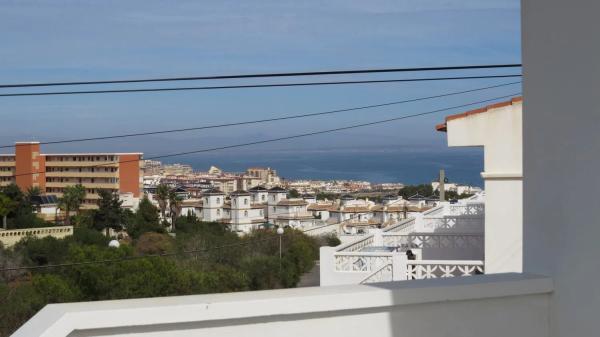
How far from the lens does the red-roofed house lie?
6.41 meters

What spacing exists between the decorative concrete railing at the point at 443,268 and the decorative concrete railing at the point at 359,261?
31 cm

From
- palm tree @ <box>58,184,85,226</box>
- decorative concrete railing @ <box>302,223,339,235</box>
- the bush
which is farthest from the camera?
palm tree @ <box>58,184,85,226</box>

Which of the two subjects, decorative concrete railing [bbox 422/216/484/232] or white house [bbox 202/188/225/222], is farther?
white house [bbox 202/188/225/222]

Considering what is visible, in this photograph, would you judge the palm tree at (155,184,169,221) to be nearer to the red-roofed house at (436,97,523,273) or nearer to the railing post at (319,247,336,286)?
the railing post at (319,247,336,286)

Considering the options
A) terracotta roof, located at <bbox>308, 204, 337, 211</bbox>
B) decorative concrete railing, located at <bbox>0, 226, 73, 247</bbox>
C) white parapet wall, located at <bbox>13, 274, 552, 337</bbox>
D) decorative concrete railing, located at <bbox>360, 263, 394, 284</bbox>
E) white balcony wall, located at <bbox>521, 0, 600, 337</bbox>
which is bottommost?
decorative concrete railing, located at <bbox>0, 226, 73, 247</bbox>

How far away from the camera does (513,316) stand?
195 cm

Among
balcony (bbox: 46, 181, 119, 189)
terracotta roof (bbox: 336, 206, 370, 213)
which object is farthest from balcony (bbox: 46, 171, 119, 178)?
terracotta roof (bbox: 336, 206, 370, 213)

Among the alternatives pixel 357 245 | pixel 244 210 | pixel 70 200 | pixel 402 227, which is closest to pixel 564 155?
pixel 357 245

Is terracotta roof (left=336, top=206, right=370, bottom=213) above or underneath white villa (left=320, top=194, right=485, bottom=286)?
underneath

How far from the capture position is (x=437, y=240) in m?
8.19

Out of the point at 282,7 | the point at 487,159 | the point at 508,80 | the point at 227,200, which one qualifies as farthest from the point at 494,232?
the point at 227,200

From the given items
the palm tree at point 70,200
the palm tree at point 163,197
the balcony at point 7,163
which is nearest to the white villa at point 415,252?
the palm tree at point 163,197

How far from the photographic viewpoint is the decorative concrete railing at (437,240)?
315 inches

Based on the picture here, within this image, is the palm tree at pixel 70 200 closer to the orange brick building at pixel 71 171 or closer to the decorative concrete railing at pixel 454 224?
the orange brick building at pixel 71 171
